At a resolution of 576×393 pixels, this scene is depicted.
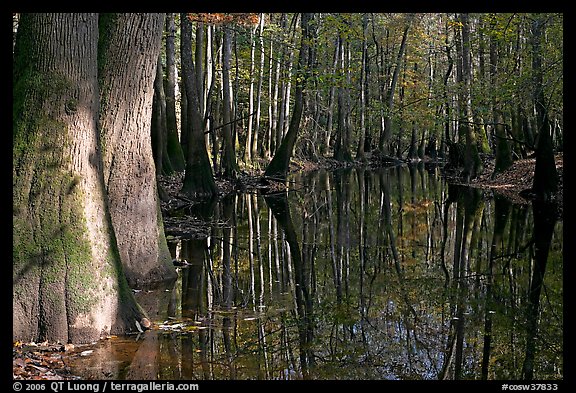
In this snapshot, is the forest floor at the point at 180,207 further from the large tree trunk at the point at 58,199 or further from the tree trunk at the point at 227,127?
the tree trunk at the point at 227,127

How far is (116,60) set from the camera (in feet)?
25.0

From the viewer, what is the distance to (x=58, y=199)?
5.41 meters

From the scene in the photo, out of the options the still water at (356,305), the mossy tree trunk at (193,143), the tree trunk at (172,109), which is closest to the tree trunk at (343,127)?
the tree trunk at (172,109)

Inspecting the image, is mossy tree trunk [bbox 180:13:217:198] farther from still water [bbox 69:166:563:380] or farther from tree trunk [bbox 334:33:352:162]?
tree trunk [bbox 334:33:352:162]

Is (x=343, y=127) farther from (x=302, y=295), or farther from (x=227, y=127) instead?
(x=302, y=295)

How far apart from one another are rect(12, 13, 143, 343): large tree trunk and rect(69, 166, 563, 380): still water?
0.40 meters

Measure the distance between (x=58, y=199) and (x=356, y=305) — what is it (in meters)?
3.03

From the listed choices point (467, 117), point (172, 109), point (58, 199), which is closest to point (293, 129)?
point (172, 109)

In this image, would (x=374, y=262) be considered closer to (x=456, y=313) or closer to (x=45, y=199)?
(x=456, y=313)

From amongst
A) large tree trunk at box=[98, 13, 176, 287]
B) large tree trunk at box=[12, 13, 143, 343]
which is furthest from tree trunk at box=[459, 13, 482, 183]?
large tree trunk at box=[12, 13, 143, 343]

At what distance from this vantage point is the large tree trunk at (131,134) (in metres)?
7.59

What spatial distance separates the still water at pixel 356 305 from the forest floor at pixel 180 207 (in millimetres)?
222

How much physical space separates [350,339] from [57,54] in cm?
340

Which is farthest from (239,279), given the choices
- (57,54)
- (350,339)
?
(57,54)
